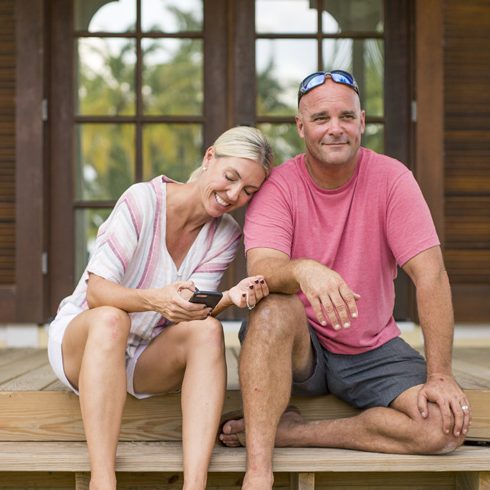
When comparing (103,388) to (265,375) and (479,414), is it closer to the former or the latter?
(265,375)

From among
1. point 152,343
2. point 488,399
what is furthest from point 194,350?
point 488,399

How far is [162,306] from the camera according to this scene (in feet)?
7.20

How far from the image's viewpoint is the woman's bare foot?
7.79 ft

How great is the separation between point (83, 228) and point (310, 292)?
196cm

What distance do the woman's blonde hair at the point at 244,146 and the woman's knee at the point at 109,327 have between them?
532mm

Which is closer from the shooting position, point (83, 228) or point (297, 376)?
point (297, 376)

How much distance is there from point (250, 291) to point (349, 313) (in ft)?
0.87

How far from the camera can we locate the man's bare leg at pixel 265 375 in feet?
7.12

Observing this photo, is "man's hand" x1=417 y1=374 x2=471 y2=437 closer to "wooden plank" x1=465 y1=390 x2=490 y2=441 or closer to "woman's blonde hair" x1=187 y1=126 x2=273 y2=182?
"wooden plank" x1=465 y1=390 x2=490 y2=441

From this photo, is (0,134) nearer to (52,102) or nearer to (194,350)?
(52,102)

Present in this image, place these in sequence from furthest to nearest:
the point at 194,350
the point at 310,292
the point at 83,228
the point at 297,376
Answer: the point at 83,228
the point at 297,376
the point at 194,350
the point at 310,292

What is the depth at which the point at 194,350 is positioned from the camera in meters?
2.25

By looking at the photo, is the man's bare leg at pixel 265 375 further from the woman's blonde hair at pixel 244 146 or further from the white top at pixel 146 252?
the woman's blonde hair at pixel 244 146

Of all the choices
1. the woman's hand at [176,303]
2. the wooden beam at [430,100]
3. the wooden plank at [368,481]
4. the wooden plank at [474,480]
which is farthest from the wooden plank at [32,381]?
the wooden beam at [430,100]
